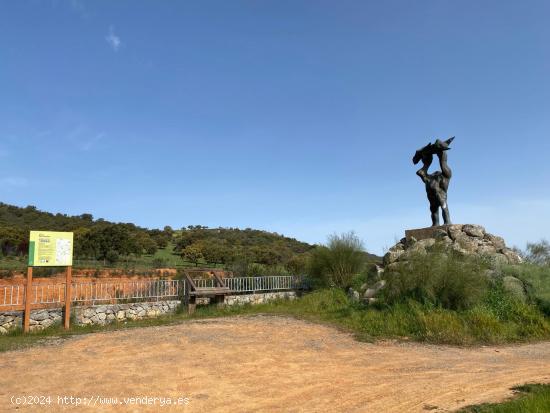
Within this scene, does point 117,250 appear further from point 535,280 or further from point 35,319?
point 535,280

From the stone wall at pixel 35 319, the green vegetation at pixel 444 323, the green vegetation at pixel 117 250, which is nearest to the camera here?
the green vegetation at pixel 444 323

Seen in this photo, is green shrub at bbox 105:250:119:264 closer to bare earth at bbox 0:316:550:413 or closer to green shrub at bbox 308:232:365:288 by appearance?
green shrub at bbox 308:232:365:288

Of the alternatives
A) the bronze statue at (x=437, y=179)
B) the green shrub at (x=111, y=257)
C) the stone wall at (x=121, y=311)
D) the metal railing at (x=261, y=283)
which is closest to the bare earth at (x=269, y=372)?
the stone wall at (x=121, y=311)

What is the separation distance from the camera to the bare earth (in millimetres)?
5086

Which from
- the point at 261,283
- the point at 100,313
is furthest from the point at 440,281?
the point at 100,313

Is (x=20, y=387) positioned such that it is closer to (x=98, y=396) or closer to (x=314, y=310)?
(x=98, y=396)

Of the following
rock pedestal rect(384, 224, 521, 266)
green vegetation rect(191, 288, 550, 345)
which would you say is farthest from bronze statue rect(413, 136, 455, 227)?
green vegetation rect(191, 288, 550, 345)

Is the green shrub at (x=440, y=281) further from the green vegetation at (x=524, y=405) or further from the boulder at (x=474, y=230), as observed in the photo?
the green vegetation at (x=524, y=405)

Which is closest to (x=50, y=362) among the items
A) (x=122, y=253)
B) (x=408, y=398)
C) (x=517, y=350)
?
(x=408, y=398)

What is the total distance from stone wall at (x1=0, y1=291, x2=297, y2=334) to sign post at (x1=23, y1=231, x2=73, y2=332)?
0.29m

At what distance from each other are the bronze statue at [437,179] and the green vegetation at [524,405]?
11106mm

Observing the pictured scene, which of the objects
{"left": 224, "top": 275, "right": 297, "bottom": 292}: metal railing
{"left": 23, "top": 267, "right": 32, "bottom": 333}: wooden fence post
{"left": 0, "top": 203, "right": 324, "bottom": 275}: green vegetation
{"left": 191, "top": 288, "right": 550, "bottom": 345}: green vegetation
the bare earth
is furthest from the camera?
{"left": 0, "top": 203, "right": 324, "bottom": 275}: green vegetation

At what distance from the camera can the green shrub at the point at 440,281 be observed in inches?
411

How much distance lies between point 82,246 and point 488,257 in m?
33.0
